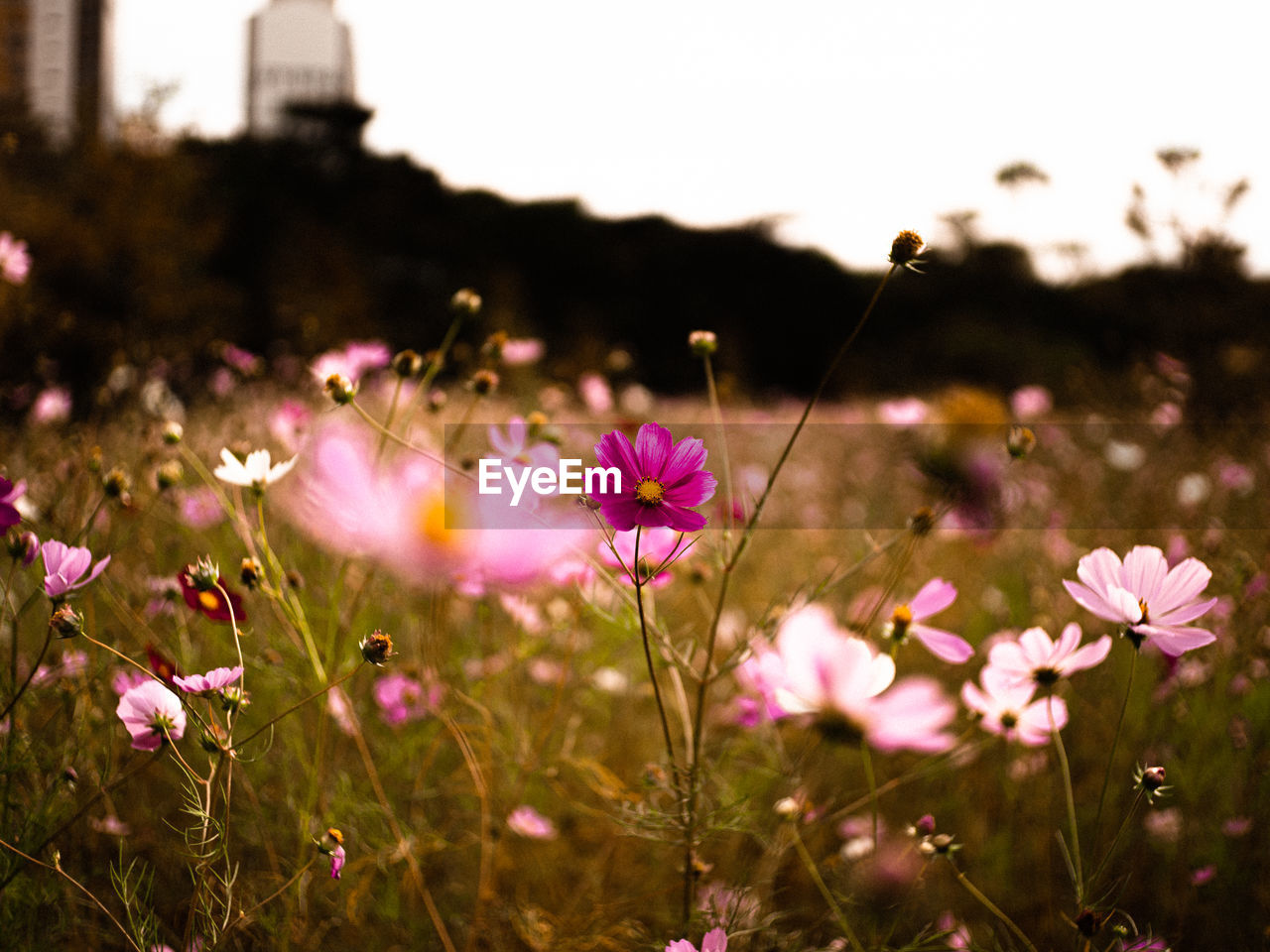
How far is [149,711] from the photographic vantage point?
1.38 feet

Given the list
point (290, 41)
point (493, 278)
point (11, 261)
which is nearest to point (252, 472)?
point (11, 261)

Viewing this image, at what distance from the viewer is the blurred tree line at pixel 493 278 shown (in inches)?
263

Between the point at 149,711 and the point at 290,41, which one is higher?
the point at 290,41

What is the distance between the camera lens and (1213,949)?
2.23 ft

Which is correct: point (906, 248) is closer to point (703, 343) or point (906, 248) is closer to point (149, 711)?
point (703, 343)

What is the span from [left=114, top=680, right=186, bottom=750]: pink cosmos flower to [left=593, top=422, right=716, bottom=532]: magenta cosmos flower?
0.85ft

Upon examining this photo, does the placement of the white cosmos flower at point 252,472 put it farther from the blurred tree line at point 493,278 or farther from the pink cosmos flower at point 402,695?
the blurred tree line at point 493,278

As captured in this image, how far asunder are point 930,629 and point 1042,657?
8 centimetres

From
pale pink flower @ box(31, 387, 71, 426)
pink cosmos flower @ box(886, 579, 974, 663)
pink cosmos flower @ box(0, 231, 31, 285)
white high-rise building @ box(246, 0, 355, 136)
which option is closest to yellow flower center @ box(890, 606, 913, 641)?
pink cosmos flower @ box(886, 579, 974, 663)

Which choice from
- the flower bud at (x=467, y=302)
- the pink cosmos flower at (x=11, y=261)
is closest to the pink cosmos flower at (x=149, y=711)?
the flower bud at (x=467, y=302)

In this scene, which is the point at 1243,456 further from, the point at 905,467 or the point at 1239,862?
the point at 1239,862

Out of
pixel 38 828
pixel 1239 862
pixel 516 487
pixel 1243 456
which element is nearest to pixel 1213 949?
pixel 1239 862

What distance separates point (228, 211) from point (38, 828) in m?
9.97

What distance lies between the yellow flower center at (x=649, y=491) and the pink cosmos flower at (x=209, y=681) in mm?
211
